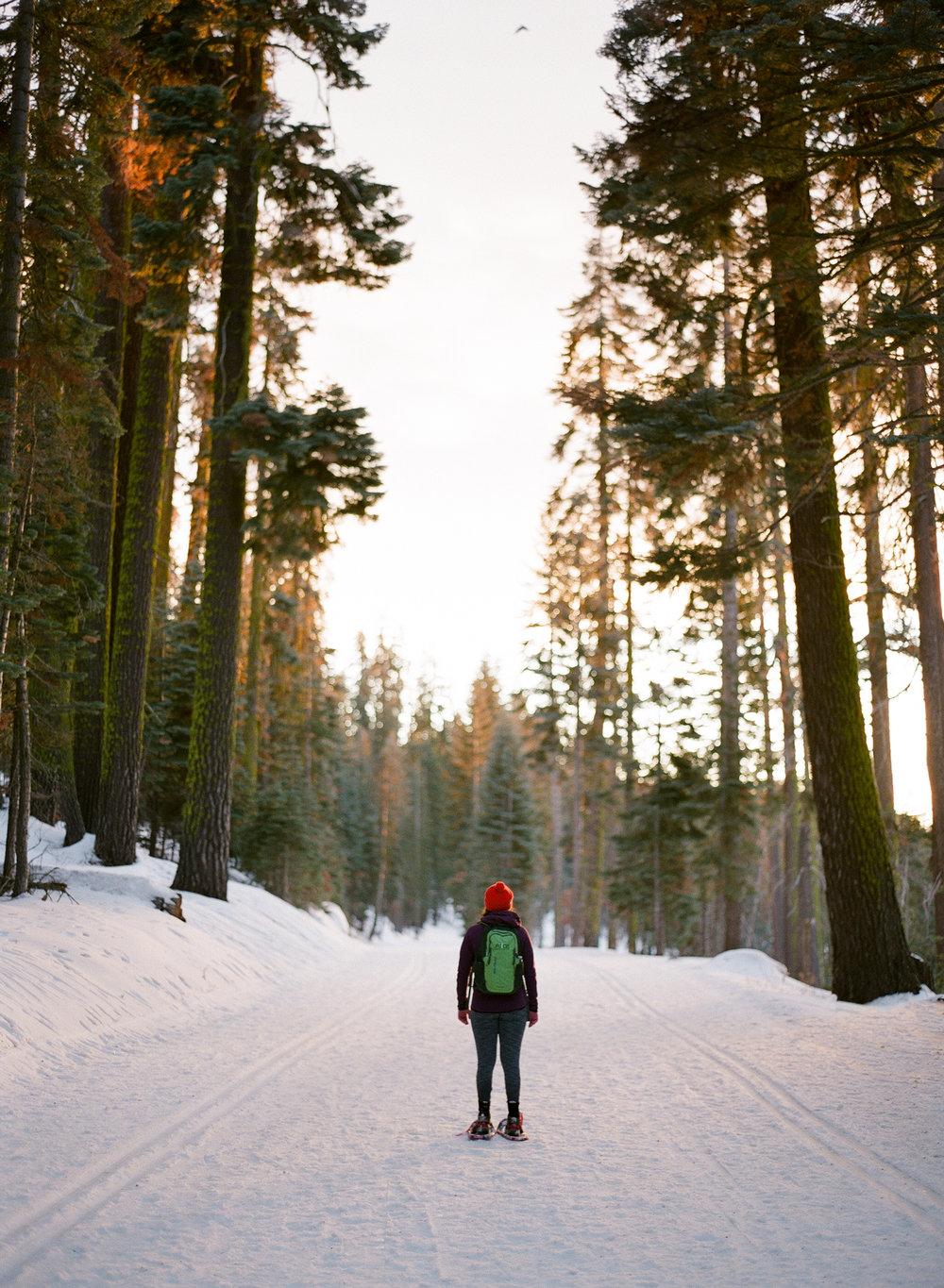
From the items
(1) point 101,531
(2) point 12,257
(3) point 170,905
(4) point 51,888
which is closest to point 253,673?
(1) point 101,531

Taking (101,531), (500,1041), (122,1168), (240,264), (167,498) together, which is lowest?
(122,1168)

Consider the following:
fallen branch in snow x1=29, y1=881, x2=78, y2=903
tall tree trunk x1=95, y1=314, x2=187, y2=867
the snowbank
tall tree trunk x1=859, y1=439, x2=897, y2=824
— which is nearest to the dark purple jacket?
the snowbank

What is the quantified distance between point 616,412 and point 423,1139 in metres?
7.81

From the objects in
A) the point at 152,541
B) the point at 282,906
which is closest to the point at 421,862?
the point at 282,906

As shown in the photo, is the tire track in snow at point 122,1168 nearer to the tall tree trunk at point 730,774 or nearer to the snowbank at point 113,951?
the snowbank at point 113,951

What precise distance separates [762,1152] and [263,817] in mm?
22931

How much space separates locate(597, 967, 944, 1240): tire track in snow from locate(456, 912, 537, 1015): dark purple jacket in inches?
76.6

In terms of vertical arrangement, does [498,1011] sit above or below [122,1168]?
above

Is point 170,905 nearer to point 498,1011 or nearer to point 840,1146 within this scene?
point 498,1011

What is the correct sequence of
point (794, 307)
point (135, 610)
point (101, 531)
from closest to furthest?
point (794, 307) < point (135, 610) < point (101, 531)

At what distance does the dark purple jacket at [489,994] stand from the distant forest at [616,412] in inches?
195

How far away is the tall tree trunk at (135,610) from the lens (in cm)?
1480

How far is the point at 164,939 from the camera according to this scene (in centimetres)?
1230

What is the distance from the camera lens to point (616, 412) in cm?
1097
